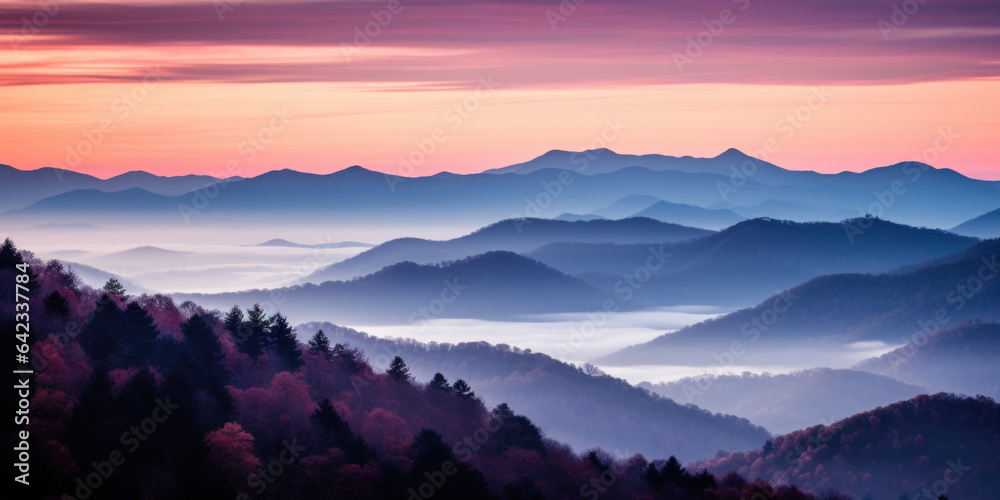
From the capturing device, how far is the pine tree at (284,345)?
255 ft

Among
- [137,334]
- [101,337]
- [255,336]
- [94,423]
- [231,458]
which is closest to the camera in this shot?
[94,423]

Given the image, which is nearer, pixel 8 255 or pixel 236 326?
pixel 8 255

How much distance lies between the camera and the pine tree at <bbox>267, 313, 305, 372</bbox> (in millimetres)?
77812

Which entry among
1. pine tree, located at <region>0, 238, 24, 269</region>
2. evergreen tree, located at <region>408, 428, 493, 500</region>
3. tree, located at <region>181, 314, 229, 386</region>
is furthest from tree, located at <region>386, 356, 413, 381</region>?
pine tree, located at <region>0, 238, 24, 269</region>

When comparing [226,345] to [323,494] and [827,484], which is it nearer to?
[323,494]

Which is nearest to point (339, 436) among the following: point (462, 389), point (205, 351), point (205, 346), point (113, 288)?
point (205, 351)

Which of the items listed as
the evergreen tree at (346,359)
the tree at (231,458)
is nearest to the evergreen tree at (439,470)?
the tree at (231,458)

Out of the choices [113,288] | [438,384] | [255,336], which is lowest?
[438,384]

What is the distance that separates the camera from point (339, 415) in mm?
68312

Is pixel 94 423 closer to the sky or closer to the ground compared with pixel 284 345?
closer to the ground

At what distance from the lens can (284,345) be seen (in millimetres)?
78938

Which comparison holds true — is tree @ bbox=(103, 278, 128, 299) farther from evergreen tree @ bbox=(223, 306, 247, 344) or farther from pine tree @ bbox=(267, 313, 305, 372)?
pine tree @ bbox=(267, 313, 305, 372)

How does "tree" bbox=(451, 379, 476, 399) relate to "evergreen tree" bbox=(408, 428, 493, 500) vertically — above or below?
above

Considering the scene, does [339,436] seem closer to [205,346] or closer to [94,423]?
[205,346]
